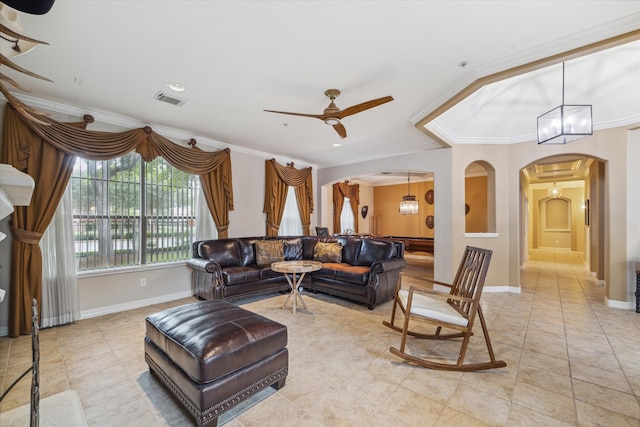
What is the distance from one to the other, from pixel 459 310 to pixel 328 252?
2.73 metres

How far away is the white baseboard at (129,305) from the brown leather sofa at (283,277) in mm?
286

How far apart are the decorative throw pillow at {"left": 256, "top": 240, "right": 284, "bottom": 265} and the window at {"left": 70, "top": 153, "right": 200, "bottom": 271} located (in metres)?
1.24

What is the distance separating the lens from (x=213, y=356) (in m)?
1.80

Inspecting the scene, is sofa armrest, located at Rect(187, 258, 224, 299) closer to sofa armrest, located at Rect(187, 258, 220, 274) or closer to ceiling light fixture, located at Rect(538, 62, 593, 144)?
sofa armrest, located at Rect(187, 258, 220, 274)

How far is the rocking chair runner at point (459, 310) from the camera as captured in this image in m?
2.46

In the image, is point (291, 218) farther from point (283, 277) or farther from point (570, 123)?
point (570, 123)

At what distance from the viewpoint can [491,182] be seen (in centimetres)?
530

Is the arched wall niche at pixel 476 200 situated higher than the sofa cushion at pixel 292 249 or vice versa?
the arched wall niche at pixel 476 200

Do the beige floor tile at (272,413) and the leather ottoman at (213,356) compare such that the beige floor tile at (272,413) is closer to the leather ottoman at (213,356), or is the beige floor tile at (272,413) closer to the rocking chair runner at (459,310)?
the leather ottoman at (213,356)

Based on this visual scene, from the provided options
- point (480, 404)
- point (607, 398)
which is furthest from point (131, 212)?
point (607, 398)

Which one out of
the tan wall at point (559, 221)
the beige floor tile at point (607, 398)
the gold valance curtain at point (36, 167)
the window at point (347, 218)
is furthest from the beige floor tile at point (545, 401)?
the tan wall at point (559, 221)

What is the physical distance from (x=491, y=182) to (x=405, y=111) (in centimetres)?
276

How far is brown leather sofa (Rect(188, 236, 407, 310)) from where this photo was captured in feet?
13.5

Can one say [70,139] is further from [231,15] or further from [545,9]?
[545,9]
